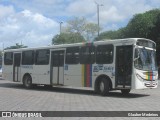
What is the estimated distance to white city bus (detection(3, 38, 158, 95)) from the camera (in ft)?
63.2

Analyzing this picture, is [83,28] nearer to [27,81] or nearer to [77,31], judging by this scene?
[77,31]

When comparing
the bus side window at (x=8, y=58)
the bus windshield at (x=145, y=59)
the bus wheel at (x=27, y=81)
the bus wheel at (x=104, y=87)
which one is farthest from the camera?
the bus side window at (x=8, y=58)

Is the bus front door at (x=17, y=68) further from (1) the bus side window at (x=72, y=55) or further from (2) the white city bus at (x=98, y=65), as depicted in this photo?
(1) the bus side window at (x=72, y=55)

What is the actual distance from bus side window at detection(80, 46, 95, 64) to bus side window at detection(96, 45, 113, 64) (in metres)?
0.41

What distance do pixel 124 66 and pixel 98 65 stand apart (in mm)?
1824

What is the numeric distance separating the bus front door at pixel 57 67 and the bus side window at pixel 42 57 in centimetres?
65

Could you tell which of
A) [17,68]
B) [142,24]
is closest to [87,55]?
[17,68]

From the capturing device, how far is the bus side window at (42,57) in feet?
80.7

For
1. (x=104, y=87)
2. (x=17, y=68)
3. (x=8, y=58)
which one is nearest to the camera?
(x=104, y=87)

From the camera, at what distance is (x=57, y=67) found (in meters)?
23.7

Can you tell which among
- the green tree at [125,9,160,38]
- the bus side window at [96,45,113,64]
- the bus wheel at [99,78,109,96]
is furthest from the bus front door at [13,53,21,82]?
the green tree at [125,9,160,38]

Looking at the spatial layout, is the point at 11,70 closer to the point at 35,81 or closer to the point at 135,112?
the point at 35,81

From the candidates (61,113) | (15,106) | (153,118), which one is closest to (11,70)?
(15,106)

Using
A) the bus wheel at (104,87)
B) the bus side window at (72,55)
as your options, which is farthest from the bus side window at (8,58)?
the bus wheel at (104,87)
